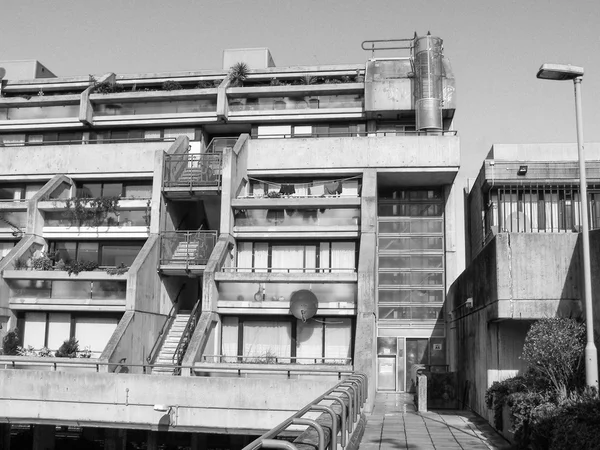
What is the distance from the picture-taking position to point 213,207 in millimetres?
37312

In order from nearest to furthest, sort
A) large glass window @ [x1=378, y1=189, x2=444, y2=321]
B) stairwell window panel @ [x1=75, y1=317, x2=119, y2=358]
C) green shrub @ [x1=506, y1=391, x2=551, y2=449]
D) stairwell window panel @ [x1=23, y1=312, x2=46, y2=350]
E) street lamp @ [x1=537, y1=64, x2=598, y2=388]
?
1. street lamp @ [x1=537, y1=64, x2=598, y2=388]
2. green shrub @ [x1=506, y1=391, x2=551, y2=449]
3. stairwell window panel @ [x1=75, y1=317, x2=119, y2=358]
4. stairwell window panel @ [x1=23, y1=312, x2=46, y2=350]
5. large glass window @ [x1=378, y1=189, x2=444, y2=321]

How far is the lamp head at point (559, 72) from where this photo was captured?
17.2 m

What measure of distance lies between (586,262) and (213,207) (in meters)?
23.2

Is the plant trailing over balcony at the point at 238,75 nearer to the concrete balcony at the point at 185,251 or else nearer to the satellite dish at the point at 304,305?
the concrete balcony at the point at 185,251

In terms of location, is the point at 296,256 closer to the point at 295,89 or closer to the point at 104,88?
the point at 295,89

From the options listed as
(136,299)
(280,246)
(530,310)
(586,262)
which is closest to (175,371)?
(136,299)

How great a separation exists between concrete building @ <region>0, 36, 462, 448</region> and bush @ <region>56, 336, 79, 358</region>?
1.34 m

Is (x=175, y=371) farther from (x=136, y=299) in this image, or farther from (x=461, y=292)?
(x=461, y=292)

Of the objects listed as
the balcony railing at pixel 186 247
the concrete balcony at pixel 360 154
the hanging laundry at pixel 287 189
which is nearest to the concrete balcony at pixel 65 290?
the balcony railing at pixel 186 247

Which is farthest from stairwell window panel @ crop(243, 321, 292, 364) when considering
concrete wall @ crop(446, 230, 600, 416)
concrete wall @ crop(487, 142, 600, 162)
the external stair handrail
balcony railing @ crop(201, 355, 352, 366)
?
concrete wall @ crop(487, 142, 600, 162)

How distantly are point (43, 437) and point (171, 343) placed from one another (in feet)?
22.2

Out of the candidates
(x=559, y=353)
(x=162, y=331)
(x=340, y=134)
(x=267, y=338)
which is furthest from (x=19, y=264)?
(x=559, y=353)

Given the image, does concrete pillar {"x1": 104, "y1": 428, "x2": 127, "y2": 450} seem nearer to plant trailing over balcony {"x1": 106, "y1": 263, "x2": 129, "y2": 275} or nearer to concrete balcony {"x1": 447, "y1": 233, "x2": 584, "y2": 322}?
plant trailing over balcony {"x1": 106, "y1": 263, "x2": 129, "y2": 275}

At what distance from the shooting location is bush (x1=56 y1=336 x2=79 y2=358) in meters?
32.0
